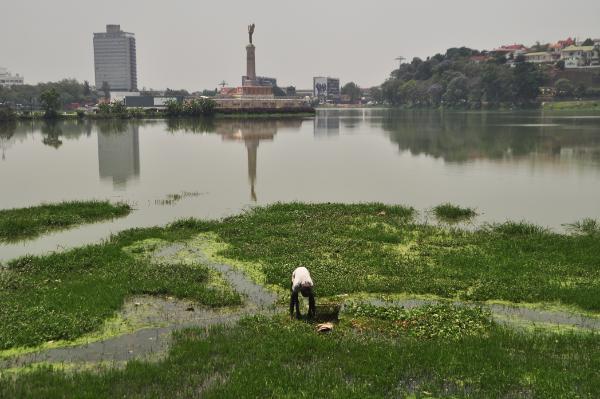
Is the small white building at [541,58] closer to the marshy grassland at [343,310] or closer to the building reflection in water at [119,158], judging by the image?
the building reflection in water at [119,158]

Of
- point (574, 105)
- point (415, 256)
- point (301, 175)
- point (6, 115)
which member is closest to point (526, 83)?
point (574, 105)

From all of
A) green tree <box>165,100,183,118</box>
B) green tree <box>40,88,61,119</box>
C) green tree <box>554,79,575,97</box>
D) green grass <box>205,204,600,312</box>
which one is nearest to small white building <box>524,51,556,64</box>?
green tree <box>554,79,575,97</box>

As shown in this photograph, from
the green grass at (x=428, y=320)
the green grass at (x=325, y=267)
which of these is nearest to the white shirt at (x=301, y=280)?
the green grass at (x=428, y=320)

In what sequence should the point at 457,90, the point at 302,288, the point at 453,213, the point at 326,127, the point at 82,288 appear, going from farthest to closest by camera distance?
the point at 457,90
the point at 326,127
the point at 453,213
the point at 82,288
the point at 302,288

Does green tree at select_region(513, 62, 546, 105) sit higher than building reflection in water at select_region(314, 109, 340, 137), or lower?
higher

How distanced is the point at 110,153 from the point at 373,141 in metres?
29.9

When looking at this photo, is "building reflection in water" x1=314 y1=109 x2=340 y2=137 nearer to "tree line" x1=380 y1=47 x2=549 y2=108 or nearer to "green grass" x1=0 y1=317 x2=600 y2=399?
"tree line" x1=380 y1=47 x2=549 y2=108

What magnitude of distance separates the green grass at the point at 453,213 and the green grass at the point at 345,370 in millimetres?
12429

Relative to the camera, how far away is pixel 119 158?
48125 millimetres

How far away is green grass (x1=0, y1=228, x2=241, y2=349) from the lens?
11672 millimetres

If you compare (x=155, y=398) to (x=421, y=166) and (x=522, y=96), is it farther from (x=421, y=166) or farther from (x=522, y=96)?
(x=522, y=96)

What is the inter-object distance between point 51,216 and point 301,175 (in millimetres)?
17912

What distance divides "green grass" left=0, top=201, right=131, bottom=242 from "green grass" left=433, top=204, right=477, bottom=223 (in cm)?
1445

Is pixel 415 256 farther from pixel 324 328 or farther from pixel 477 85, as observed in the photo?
pixel 477 85
